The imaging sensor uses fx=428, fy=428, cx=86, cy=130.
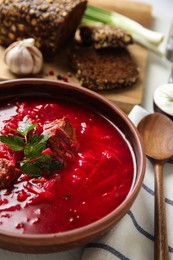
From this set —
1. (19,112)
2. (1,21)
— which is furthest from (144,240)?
(1,21)

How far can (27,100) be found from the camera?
1.95 metres

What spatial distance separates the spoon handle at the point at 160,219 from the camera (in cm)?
150

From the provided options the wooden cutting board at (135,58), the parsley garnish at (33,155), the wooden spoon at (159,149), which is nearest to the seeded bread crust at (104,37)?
the wooden cutting board at (135,58)

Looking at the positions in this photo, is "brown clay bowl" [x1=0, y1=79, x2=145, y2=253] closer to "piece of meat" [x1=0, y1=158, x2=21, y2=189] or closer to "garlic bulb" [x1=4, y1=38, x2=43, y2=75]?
"piece of meat" [x1=0, y1=158, x2=21, y2=189]

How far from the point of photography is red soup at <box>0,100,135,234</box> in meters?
1.47

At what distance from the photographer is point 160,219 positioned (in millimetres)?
1637

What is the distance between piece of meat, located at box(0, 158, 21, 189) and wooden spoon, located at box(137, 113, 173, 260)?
1.86 ft

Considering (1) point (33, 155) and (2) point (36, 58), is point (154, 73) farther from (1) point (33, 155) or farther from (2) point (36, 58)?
(1) point (33, 155)

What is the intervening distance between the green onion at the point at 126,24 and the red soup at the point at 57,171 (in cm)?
131

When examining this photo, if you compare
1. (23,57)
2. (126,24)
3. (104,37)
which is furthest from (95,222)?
(126,24)

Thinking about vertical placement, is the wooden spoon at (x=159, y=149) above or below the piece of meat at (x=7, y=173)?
below

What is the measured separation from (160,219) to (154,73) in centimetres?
138

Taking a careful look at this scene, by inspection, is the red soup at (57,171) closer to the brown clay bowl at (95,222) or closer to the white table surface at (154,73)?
the brown clay bowl at (95,222)

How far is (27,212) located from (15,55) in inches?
49.3
